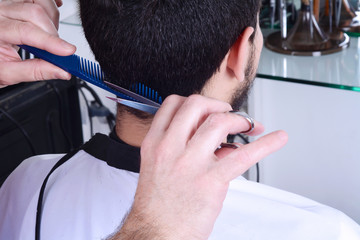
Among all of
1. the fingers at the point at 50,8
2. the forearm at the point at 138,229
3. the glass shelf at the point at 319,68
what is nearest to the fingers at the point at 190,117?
the forearm at the point at 138,229

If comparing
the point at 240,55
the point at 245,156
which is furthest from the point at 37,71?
the point at 245,156

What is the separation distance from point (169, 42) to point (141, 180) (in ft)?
1.28

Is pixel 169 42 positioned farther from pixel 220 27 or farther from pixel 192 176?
pixel 192 176

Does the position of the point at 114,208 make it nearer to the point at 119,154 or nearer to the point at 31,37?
the point at 119,154

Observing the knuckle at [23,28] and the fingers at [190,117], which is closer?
the fingers at [190,117]

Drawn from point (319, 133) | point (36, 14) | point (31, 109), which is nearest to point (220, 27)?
point (36, 14)

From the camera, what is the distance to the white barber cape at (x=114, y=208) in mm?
1021

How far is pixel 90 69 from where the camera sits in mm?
961

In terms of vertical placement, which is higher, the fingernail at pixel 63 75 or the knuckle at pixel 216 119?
the knuckle at pixel 216 119

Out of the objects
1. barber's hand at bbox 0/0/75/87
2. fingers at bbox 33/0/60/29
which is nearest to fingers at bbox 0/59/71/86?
barber's hand at bbox 0/0/75/87

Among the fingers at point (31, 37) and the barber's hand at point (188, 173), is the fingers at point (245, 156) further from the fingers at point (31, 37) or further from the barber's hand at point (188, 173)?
the fingers at point (31, 37)

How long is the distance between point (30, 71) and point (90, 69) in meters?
0.11

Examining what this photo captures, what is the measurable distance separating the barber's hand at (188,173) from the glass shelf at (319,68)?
3.38ft

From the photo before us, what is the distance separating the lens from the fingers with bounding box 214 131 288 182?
1.94ft
